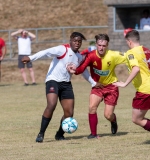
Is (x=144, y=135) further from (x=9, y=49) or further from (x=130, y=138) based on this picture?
(x=9, y=49)

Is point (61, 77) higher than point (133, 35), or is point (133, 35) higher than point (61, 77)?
point (133, 35)

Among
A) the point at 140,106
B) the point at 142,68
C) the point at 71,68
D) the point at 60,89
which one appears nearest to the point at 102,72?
the point at 71,68

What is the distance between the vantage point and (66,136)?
35.3 ft

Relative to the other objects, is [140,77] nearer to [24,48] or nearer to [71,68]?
[71,68]

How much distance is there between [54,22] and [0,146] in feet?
74.4

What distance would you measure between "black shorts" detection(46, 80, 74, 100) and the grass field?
30.4 inches

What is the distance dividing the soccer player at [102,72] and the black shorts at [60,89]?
34 centimetres

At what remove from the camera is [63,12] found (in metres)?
32.2

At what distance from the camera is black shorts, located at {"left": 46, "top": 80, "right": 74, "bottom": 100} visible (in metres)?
9.87

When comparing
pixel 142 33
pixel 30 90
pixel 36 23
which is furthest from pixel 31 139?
pixel 36 23

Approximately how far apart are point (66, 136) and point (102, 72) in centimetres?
139

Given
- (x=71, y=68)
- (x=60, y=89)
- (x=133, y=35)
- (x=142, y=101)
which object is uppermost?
(x=133, y=35)

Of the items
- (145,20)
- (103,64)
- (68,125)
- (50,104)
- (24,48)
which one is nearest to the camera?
(68,125)

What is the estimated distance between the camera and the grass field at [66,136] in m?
8.41
